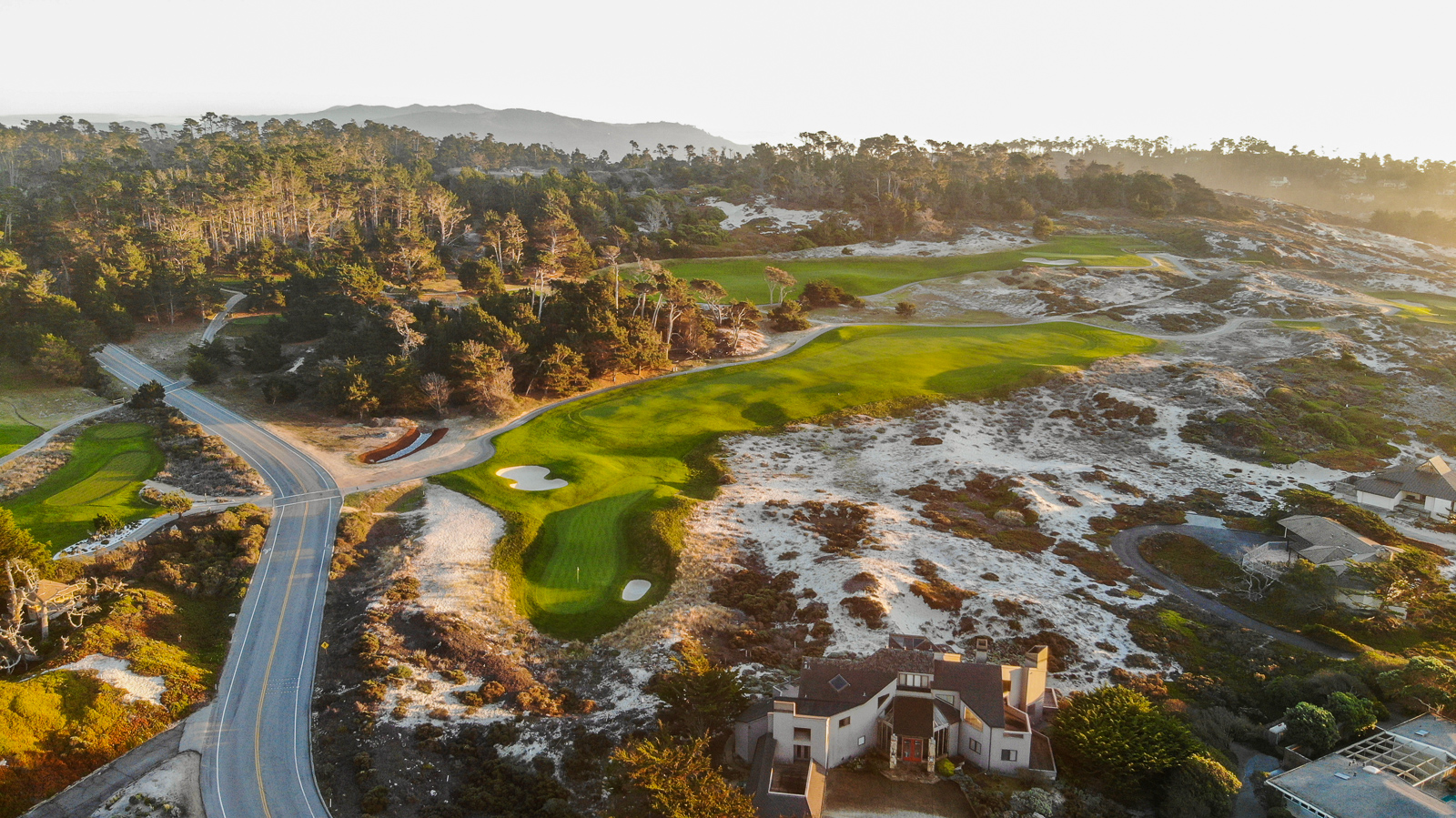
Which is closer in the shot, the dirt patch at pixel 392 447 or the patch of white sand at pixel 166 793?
the patch of white sand at pixel 166 793

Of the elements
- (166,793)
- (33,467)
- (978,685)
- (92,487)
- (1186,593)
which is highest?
(978,685)

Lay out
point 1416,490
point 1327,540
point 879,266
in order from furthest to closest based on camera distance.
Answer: point 879,266
point 1416,490
point 1327,540

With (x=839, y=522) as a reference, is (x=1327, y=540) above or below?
above

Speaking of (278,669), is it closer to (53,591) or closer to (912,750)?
(53,591)

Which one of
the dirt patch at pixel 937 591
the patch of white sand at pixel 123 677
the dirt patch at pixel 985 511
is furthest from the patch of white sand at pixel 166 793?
the dirt patch at pixel 985 511

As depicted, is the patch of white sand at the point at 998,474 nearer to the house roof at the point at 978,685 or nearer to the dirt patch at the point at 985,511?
the dirt patch at the point at 985,511

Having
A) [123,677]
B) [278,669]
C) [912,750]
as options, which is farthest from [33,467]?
[912,750]

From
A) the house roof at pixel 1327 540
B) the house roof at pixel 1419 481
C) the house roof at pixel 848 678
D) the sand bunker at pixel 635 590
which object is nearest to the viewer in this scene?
the house roof at pixel 848 678
